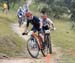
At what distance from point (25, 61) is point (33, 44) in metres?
1.09

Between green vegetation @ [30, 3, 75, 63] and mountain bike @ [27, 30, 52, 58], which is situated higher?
mountain bike @ [27, 30, 52, 58]

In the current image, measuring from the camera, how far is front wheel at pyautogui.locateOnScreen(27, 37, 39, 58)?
13.7 meters

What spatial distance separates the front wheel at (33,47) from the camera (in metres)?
13.7

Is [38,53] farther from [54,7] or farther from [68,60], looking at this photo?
[54,7]

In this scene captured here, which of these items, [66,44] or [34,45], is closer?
[34,45]

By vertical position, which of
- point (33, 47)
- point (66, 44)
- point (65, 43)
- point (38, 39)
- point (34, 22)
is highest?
point (34, 22)

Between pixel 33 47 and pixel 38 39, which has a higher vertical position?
pixel 38 39

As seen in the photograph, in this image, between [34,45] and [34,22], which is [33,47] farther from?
[34,22]

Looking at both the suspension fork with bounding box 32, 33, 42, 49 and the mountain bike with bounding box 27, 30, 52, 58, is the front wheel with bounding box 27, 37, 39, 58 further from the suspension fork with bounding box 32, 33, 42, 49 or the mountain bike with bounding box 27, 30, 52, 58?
the suspension fork with bounding box 32, 33, 42, 49

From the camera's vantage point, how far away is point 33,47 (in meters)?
13.8

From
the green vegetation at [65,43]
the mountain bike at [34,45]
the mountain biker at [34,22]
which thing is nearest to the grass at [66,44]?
the green vegetation at [65,43]

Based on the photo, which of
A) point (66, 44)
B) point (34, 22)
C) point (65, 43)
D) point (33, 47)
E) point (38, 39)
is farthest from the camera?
point (65, 43)

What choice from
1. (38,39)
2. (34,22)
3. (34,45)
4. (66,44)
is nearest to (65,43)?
(66,44)

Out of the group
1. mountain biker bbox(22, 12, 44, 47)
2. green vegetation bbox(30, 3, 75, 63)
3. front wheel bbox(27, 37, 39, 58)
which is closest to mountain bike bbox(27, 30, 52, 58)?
front wheel bbox(27, 37, 39, 58)
